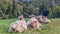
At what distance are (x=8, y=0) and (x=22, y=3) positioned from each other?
2.16 meters

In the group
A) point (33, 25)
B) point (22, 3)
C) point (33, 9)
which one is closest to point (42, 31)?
point (33, 25)

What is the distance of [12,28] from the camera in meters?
6.73

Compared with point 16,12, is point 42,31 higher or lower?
higher

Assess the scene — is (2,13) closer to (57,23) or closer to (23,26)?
A: (57,23)

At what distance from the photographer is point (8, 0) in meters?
14.3

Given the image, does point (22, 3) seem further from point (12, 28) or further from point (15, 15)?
point (12, 28)

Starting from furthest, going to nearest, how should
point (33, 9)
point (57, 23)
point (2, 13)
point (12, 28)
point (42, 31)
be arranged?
point (33, 9), point (2, 13), point (57, 23), point (42, 31), point (12, 28)

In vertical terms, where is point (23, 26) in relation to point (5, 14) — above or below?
above

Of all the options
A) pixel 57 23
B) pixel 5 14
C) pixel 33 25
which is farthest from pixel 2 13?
pixel 33 25

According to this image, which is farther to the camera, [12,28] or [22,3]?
[22,3]

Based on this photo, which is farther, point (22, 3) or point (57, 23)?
point (22, 3)

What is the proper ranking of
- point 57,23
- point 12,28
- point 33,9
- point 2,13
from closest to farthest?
point 12,28 → point 57,23 → point 2,13 → point 33,9

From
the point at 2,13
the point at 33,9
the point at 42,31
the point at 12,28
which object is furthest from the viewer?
the point at 33,9

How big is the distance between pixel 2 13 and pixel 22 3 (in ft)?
9.44
